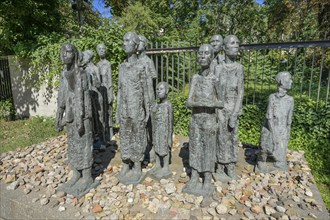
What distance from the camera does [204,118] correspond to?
334 cm

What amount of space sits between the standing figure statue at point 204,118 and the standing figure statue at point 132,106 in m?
0.78

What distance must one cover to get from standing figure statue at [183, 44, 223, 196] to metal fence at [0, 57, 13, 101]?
9693mm

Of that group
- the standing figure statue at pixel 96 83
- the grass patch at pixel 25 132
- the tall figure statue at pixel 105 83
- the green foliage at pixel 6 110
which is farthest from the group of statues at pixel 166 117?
the green foliage at pixel 6 110

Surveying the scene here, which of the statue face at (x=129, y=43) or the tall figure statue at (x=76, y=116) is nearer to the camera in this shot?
the tall figure statue at (x=76, y=116)

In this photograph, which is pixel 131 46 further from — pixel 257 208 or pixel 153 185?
pixel 257 208

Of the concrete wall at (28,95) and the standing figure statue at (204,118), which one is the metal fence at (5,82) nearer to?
the concrete wall at (28,95)

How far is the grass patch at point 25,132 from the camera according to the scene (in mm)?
6762

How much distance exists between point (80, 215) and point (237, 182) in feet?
7.80

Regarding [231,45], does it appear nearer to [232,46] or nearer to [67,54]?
[232,46]

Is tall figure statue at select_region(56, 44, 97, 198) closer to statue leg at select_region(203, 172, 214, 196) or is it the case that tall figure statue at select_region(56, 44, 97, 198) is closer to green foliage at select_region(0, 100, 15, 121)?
statue leg at select_region(203, 172, 214, 196)

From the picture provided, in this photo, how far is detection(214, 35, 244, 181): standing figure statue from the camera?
12.5 feet

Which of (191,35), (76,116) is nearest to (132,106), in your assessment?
(76,116)

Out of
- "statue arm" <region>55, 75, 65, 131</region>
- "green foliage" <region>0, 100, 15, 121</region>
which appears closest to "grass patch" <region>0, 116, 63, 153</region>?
"green foliage" <region>0, 100, 15, 121</region>

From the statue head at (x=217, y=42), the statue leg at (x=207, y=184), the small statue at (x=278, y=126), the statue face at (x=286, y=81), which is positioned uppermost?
the statue head at (x=217, y=42)
